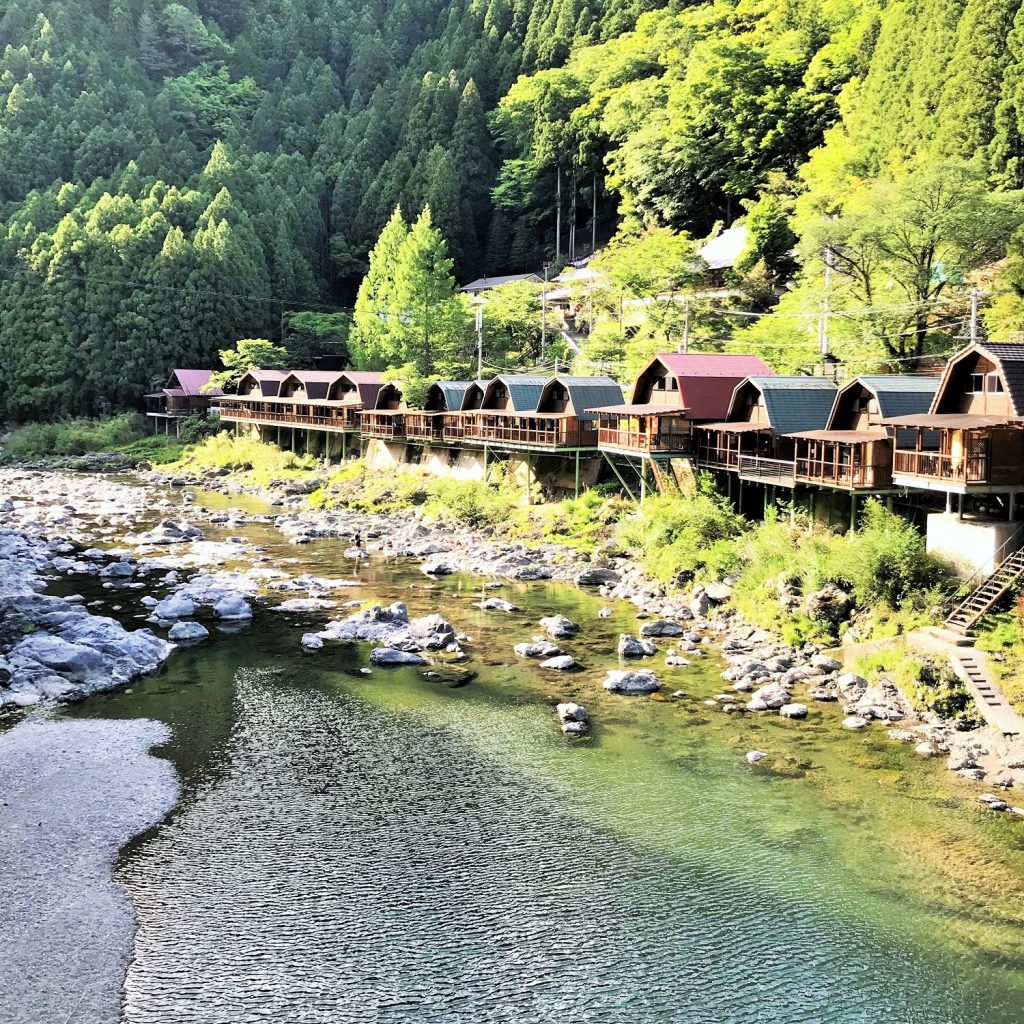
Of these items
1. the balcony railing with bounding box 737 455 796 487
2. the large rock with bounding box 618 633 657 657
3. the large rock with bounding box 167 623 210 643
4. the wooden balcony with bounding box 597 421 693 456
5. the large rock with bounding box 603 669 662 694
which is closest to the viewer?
the large rock with bounding box 603 669 662 694

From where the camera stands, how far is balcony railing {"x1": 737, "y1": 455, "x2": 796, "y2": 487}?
2694 centimetres

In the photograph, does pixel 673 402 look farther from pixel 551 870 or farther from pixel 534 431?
pixel 551 870

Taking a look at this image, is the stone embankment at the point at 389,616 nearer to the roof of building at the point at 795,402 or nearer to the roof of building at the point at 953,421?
the roof of building at the point at 953,421

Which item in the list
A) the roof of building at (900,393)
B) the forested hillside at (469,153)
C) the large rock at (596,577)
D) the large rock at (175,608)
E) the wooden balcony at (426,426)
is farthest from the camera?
the wooden balcony at (426,426)

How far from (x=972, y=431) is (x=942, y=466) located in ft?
3.66

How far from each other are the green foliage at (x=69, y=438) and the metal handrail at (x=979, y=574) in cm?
6054

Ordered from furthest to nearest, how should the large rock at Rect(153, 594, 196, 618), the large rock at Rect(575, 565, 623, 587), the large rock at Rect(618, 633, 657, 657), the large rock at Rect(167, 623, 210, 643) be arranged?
the large rock at Rect(575, 565, 623, 587)
the large rock at Rect(153, 594, 196, 618)
the large rock at Rect(167, 623, 210, 643)
the large rock at Rect(618, 633, 657, 657)

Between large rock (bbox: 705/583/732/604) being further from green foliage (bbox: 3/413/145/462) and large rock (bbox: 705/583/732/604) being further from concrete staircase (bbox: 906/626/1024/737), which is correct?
green foliage (bbox: 3/413/145/462)

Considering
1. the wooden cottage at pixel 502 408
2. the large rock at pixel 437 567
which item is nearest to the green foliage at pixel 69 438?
the wooden cottage at pixel 502 408

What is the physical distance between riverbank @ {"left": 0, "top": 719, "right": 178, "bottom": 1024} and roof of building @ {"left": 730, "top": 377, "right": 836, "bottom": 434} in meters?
19.5

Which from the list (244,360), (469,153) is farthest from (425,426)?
(469,153)

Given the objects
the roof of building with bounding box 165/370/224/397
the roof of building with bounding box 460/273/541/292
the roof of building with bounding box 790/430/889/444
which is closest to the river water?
the roof of building with bounding box 790/430/889/444

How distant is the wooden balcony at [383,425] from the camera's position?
48375mm

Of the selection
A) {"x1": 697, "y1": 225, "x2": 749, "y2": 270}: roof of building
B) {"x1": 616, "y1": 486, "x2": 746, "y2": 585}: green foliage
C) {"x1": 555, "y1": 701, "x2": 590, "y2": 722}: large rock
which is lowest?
{"x1": 555, "y1": 701, "x2": 590, "y2": 722}: large rock
